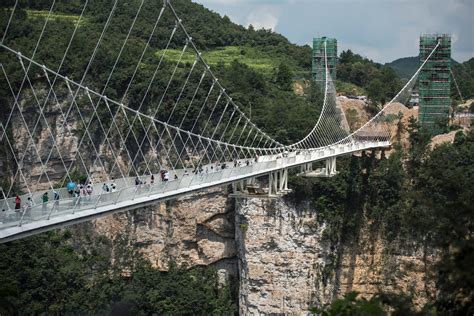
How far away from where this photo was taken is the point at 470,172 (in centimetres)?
3253

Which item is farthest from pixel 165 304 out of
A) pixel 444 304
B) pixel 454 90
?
pixel 444 304

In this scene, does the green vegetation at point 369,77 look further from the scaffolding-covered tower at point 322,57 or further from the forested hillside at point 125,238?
the forested hillside at point 125,238

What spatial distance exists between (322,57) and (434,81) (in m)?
8.51

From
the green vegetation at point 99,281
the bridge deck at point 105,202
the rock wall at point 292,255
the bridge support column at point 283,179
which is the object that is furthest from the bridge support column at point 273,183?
the green vegetation at point 99,281

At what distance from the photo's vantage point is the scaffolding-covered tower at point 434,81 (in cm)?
4284

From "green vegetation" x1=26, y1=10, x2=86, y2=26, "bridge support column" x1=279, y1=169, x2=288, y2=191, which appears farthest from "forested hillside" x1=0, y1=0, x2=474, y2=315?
"bridge support column" x1=279, y1=169, x2=288, y2=191

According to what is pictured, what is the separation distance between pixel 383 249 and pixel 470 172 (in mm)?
4952

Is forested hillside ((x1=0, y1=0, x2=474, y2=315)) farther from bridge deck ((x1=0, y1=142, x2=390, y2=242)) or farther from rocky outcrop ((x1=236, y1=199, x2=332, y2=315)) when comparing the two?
bridge deck ((x1=0, y1=142, x2=390, y2=242))

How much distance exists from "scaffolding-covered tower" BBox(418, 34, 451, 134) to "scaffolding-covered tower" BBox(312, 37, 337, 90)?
7.09 meters

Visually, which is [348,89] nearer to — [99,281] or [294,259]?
[294,259]

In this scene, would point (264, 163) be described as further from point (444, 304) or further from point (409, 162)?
point (444, 304)

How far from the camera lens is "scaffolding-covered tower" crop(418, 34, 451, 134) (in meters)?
42.8

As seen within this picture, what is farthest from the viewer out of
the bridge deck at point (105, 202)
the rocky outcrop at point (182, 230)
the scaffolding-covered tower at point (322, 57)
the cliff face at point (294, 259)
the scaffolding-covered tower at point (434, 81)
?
the scaffolding-covered tower at point (322, 57)

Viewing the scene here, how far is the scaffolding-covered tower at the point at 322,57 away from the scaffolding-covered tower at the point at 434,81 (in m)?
7.09
